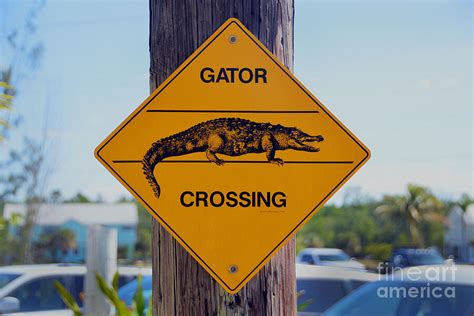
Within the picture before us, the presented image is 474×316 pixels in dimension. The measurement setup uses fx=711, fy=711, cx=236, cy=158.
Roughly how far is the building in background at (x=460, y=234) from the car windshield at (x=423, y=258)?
1876cm

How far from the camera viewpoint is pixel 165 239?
7.45ft

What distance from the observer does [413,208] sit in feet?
193

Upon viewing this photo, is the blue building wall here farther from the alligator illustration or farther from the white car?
the alligator illustration

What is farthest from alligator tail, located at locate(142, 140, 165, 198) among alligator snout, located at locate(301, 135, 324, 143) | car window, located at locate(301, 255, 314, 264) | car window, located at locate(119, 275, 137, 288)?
car window, located at locate(301, 255, 314, 264)

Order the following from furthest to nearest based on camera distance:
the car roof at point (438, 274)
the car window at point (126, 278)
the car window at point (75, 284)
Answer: the car window at point (126, 278) → the car window at point (75, 284) → the car roof at point (438, 274)

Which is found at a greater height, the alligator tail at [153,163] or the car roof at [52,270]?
the alligator tail at [153,163]

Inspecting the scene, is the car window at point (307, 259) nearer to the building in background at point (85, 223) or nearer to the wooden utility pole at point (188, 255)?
the building in background at point (85, 223)

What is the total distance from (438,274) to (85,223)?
113ft

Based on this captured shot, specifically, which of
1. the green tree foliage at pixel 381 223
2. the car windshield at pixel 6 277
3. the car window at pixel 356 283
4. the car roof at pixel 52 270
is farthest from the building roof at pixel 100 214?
the car window at pixel 356 283

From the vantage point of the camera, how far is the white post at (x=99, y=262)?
7082mm

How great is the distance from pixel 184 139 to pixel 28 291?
832 centimetres

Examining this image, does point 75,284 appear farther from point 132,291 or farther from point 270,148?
point 270,148

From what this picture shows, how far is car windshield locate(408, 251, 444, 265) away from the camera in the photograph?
28.3 metres

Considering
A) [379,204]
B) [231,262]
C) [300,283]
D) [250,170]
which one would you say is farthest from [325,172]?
[379,204]
